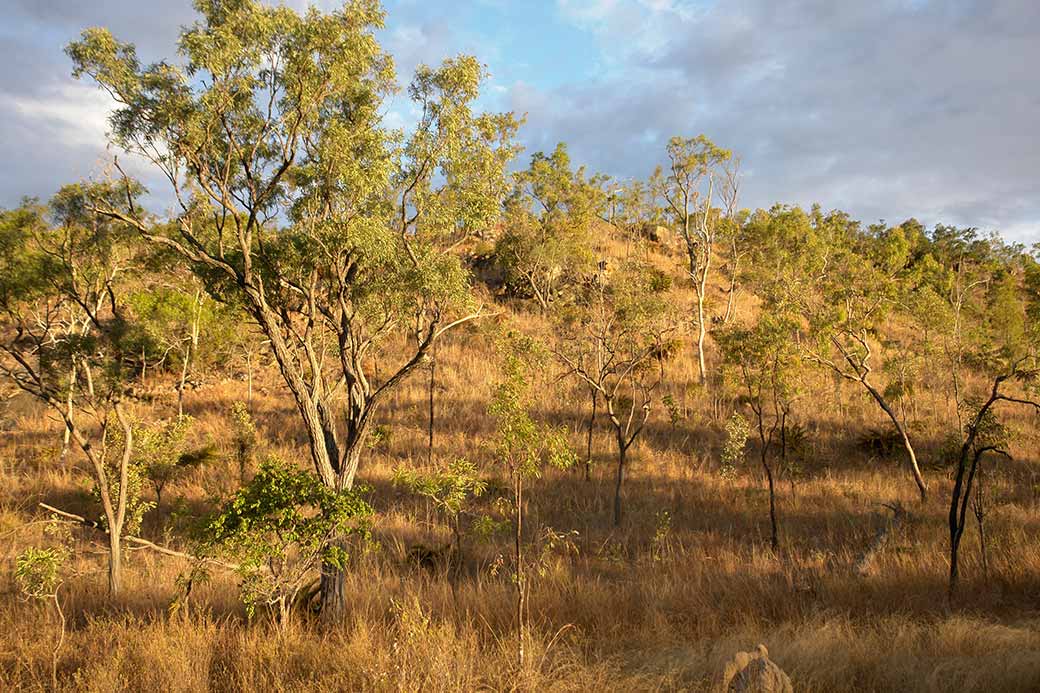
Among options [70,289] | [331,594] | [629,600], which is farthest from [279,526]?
[70,289]

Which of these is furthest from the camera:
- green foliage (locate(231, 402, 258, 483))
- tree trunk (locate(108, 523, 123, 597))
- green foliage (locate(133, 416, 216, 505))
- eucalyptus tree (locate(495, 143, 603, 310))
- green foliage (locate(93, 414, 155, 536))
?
eucalyptus tree (locate(495, 143, 603, 310))

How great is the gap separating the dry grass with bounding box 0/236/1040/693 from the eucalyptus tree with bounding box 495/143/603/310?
1555 centimetres

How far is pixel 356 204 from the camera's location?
766 centimetres

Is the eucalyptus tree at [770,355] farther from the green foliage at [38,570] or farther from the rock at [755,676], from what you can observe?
the green foliage at [38,570]

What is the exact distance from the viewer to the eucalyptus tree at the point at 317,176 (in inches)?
268

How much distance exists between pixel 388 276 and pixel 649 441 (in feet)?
42.7

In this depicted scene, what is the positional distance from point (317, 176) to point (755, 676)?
7.70m

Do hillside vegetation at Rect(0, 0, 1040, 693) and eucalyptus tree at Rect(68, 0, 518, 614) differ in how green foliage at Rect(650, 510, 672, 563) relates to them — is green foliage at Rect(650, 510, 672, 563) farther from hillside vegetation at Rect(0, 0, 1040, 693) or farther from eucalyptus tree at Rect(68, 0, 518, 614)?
eucalyptus tree at Rect(68, 0, 518, 614)

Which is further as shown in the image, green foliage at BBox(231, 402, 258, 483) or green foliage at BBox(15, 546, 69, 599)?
green foliage at BBox(231, 402, 258, 483)

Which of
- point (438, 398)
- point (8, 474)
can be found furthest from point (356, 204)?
point (8, 474)

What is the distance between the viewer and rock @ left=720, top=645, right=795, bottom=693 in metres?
5.00

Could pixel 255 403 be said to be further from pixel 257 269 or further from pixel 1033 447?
pixel 1033 447

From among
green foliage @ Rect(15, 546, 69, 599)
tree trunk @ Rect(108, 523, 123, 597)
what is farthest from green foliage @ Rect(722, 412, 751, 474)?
green foliage @ Rect(15, 546, 69, 599)

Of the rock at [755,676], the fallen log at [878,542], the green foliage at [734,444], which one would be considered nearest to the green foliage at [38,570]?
the rock at [755,676]
